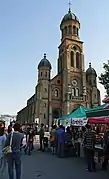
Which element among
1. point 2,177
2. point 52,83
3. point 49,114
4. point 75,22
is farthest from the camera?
point 75,22

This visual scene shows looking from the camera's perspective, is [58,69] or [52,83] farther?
[58,69]

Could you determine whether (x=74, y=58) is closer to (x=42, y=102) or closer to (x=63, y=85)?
(x=63, y=85)

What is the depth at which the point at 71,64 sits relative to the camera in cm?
5366

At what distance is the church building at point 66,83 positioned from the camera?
48531 millimetres

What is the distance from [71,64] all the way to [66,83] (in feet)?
21.0

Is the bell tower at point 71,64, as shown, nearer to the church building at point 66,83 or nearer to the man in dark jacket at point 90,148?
the church building at point 66,83

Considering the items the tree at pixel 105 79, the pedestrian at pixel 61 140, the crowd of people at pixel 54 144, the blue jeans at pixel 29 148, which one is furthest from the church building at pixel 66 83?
the pedestrian at pixel 61 140

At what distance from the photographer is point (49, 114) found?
47844 millimetres

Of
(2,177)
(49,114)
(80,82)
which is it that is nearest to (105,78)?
(2,177)

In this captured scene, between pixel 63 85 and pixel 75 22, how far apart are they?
63.6 feet

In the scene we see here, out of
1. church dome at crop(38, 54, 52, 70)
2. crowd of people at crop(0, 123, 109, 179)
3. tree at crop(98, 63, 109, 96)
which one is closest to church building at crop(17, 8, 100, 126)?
church dome at crop(38, 54, 52, 70)

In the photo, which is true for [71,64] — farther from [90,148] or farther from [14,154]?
[14,154]

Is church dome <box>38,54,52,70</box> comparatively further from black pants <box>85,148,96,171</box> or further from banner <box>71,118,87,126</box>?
black pants <box>85,148,96,171</box>

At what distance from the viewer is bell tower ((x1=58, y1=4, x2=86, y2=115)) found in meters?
49.3
